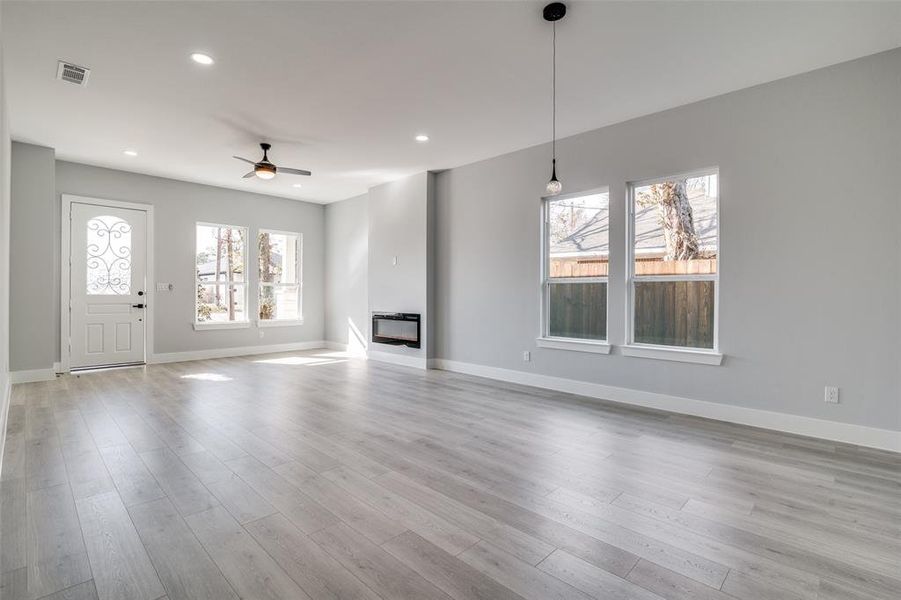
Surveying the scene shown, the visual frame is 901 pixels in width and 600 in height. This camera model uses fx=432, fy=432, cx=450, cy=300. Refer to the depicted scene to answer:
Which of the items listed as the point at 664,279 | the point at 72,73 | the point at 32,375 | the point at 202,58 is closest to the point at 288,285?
the point at 32,375

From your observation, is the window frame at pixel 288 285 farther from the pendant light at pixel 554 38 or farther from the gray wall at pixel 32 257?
the pendant light at pixel 554 38

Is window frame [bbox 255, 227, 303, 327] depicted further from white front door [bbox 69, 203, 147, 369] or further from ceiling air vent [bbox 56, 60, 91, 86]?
ceiling air vent [bbox 56, 60, 91, 86]

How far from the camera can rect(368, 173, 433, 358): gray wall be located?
6648 millimetres

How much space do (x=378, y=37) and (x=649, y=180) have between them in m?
2.99

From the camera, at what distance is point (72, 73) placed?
362 centimetres

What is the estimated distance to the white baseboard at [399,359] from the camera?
6.68m

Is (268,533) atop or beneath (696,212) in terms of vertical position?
beneath

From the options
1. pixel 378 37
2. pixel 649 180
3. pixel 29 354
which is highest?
pixel 378 37

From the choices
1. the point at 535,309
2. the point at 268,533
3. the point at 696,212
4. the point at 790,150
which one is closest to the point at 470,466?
the point at 268,533

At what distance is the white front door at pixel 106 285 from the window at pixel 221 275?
0.88 m

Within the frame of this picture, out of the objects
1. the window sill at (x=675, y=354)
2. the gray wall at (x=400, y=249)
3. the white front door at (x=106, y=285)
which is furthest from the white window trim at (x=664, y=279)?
the white front door at (x=106, y=285)

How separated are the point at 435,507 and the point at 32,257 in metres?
6.34

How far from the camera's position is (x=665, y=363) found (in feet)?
14.2

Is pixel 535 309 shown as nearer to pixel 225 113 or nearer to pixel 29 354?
pixel 225 113
